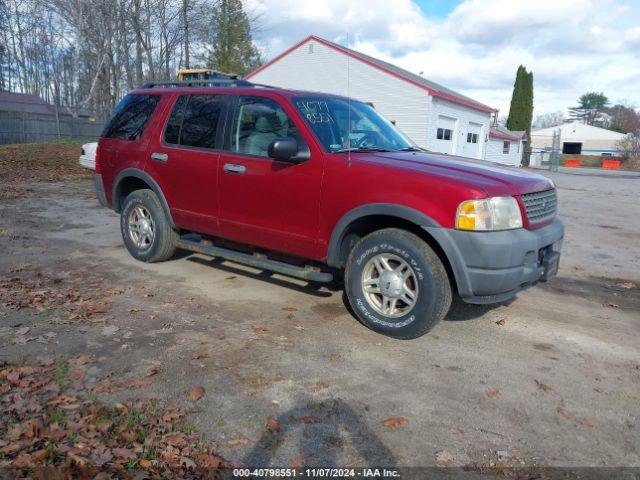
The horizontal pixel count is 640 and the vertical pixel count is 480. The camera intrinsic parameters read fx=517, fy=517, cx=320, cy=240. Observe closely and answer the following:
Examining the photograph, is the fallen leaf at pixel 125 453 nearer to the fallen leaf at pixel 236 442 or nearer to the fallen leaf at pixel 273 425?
the fallen leaf at pixel 236 442

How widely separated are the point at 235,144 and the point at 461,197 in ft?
7.89

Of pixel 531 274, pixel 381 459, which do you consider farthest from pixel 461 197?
pixel 381 459

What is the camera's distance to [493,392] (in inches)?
136

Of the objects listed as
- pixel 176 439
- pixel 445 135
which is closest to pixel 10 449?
pixel 176 439

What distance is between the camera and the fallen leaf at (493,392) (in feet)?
11.2

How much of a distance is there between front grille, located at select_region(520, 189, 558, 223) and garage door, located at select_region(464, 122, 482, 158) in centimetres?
2911

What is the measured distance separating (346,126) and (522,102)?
5629 cm

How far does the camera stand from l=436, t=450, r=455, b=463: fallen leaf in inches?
107

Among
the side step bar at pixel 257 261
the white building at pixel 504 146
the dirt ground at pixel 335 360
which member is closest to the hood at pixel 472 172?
the side step bar at pixel 257 261

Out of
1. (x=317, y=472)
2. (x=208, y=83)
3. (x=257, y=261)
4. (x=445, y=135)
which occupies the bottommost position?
(x=317, y=472)

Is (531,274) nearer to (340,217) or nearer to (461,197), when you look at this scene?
(461,197)

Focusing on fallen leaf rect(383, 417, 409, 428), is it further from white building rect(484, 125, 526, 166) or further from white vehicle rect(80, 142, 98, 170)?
white building rect(484, 125, 526, 166)

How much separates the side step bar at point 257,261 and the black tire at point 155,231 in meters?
0.19

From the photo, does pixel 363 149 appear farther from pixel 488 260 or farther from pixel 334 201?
pixel 488 260
